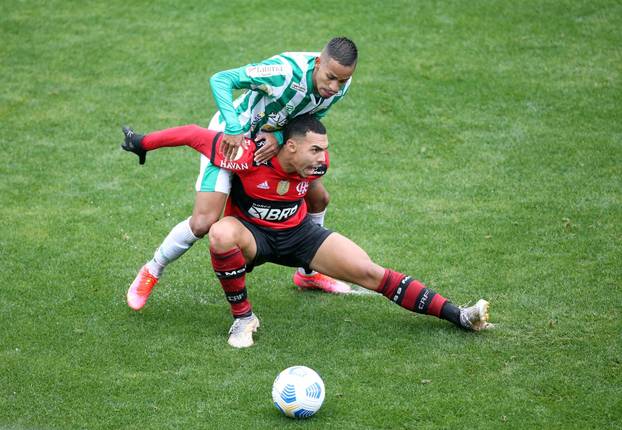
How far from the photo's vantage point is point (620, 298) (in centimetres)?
752

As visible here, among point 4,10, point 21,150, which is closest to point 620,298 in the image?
point 21,150

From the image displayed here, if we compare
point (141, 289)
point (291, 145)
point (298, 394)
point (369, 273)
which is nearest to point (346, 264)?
point (369, 273)

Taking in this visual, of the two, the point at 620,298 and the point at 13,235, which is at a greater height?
the point at 620,298

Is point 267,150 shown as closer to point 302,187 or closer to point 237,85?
point 302,187

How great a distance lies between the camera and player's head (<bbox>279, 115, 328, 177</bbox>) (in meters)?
6.98

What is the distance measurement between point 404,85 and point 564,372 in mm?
6187

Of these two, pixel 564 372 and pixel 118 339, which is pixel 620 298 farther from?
pixel 118 339

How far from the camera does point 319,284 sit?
807cm

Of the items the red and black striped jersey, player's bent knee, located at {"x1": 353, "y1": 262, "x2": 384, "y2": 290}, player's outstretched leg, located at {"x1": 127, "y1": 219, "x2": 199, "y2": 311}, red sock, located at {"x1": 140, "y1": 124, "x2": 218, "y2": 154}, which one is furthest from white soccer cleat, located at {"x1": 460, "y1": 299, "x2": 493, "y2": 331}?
red sock, located at {"x1": 140, "y1": 124, "x2": 218, "y2": 154}

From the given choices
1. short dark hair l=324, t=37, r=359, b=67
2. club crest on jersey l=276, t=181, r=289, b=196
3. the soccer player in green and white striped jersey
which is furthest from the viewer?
club crest on jersey l=276, t=181, r=289, b=196

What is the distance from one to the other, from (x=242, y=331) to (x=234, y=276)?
0.45 metres

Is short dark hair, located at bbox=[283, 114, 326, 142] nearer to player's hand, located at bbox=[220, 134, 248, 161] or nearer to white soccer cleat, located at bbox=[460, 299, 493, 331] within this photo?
player's hand, located at bbox=[220, 134, 248, 161]

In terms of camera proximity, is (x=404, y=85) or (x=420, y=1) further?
(x=420, y=1)

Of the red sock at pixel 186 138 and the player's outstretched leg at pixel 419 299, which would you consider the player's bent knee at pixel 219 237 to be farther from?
the player's outstretched leg at pixel 419 299
